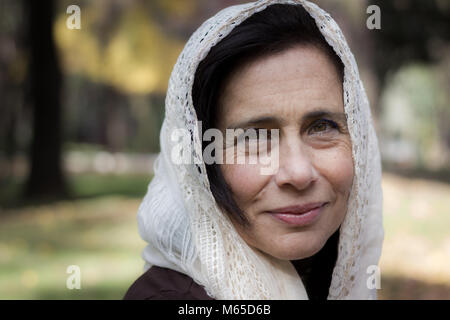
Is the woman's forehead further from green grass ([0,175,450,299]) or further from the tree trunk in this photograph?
the tree trunk

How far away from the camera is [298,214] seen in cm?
165

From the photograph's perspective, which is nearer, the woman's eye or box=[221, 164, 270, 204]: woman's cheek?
box=[221, 164, 270, 204]: woman's cheek

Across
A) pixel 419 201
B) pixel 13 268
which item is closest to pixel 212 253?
pixel 13 268

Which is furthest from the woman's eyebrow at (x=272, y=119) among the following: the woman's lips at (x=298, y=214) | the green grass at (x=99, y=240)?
the green grass at (x=99, y=240)

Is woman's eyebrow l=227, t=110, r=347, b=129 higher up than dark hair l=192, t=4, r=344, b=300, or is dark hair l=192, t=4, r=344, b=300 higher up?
dark hair l=192, t=4, r=344, b=300

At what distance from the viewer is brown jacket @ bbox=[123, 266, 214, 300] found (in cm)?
161

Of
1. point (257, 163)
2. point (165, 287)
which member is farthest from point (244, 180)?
point (165, 287)

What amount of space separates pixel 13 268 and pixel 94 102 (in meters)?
21.2

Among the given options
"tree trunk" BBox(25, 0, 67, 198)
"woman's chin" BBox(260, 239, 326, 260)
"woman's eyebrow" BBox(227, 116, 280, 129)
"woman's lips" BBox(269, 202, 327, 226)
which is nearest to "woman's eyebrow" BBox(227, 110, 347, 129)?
"woman's eyebrow" BBox(227, 116, 280, 129)

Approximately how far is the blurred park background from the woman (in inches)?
139

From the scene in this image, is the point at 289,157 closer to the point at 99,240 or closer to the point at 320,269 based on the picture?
the point at 320,269

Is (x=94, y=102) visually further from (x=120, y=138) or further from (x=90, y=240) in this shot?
(x=90, y=240)

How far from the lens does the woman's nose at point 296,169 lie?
1.57 m
